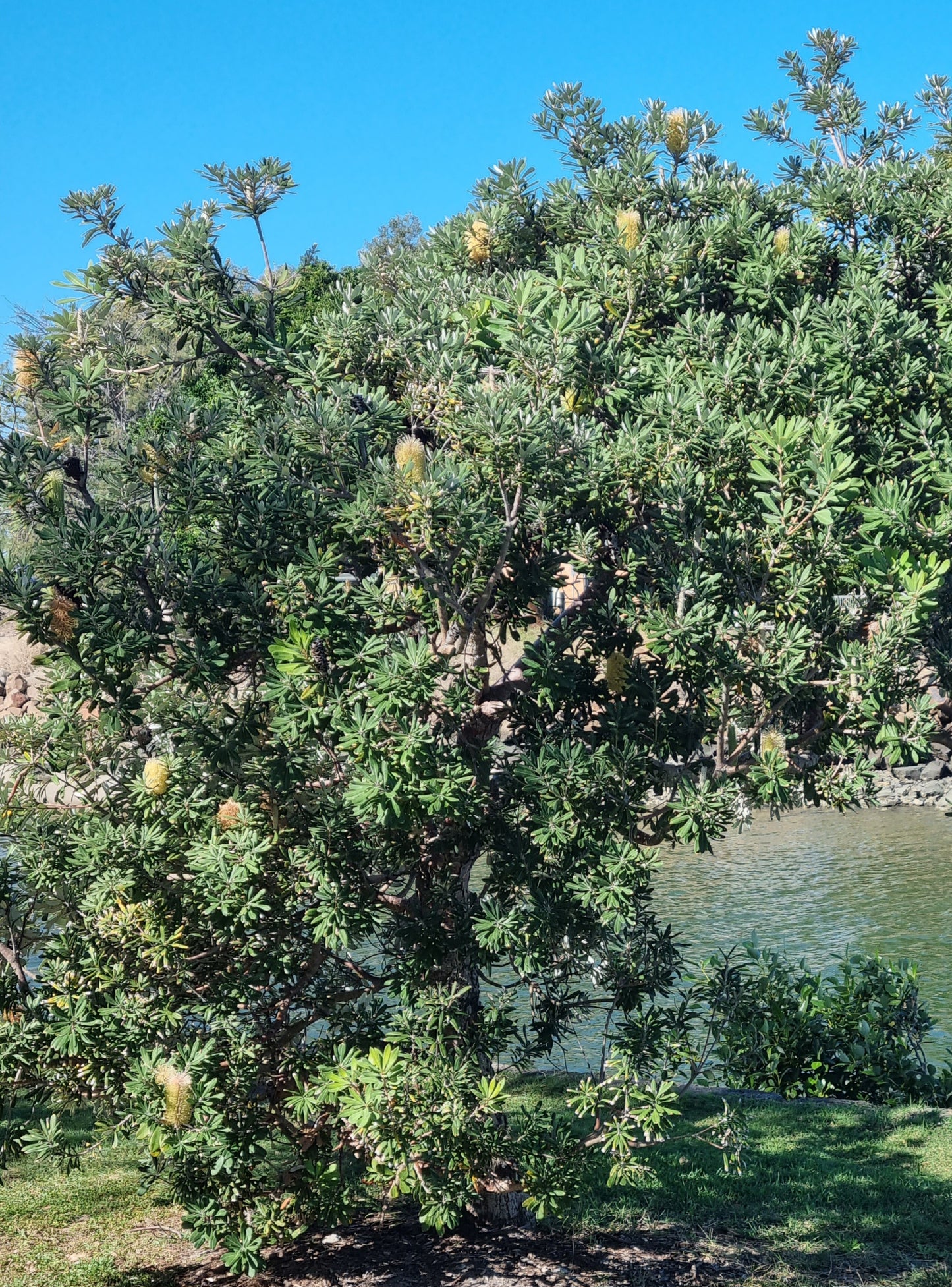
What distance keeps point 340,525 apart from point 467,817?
1364mm

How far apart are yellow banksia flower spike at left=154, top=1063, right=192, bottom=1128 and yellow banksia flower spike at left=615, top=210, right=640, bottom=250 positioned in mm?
3822

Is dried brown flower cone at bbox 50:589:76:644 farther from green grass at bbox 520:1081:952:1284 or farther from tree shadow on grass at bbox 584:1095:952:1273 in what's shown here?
tree shadow on grass at bbox 584:1095:952:1273

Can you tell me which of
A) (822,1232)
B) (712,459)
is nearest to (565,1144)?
(822,1232)

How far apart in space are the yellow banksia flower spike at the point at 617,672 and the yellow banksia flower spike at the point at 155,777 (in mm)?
1824

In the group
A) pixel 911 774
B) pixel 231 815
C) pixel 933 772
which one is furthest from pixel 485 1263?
pixel 911 774

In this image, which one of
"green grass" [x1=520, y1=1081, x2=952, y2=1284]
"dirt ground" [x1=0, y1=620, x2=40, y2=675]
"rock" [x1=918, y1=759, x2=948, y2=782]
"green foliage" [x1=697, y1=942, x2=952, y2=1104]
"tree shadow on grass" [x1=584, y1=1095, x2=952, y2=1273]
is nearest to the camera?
"green grass" [x1=520, y1=1081, x2=952, y2=1284]

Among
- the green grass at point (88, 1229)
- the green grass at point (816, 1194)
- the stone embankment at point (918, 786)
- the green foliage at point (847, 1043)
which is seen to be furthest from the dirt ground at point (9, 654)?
the green grass at point (816, 1194)

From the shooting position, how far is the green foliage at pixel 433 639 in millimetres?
Answer: 4422

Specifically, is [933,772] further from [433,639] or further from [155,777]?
[155,777]

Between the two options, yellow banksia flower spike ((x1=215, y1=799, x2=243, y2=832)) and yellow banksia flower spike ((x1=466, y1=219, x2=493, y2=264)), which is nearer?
yellow banksia flower spike ((x1=215, y1=799, x2=243, y2=832))

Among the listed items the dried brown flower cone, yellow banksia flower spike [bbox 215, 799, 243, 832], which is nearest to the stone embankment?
yellow banksia flower spike [bbox 215, 799, 243, 832]

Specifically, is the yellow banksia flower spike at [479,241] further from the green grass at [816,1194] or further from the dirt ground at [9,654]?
the dirt ground at [9,654]

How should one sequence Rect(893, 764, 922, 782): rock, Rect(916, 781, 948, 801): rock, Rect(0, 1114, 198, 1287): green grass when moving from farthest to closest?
Rect(893, 764, 922, 782): rock < Rect(916, 781, 948, 801): rock < Rect(0, 1114, 198, 1287): green grass

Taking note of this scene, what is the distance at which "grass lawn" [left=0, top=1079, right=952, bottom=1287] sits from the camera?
6.39 m
